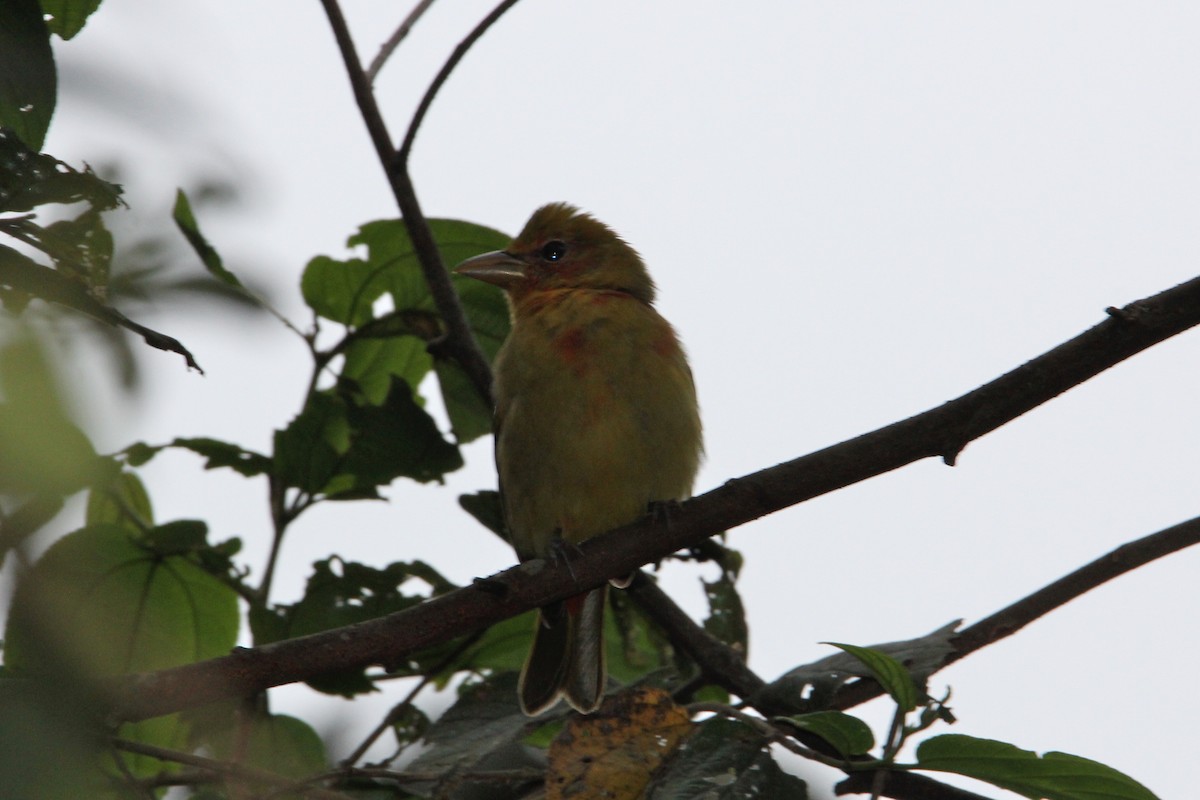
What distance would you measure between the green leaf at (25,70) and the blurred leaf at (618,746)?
1.44 m

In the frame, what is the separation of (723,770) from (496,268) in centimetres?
214

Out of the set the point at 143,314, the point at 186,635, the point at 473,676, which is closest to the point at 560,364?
the point at 473,676

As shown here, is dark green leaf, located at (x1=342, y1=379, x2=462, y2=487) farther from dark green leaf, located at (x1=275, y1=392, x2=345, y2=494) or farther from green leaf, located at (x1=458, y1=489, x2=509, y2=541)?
green leaf, located at (x1=458, y1=489, x2=509, y2=541)

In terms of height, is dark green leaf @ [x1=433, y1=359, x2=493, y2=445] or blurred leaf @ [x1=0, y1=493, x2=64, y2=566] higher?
dark green leaf @ [x1=433, y1=359, x2=493, y2=445]

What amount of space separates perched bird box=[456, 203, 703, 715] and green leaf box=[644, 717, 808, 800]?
1020mm

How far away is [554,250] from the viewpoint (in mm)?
4445

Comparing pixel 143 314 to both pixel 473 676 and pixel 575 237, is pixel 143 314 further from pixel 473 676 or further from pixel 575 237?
pixel 575 237

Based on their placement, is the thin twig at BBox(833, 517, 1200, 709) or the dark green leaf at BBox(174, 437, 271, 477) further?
the dark green leaf at BBox(174, 437, 271, 477)

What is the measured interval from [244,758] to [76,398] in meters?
1.96

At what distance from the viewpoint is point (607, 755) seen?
246 cm

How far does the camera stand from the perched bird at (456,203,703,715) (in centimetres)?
360

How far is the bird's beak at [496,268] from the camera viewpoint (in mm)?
4000

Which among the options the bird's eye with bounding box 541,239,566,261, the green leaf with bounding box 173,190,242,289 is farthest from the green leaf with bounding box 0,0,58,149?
the bird's eye with bounding box 541,239,566,261

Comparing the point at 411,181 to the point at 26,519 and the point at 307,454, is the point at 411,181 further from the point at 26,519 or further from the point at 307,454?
the point at 26,519
